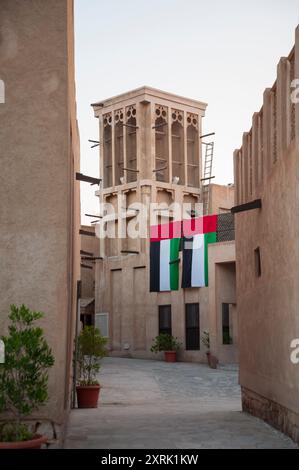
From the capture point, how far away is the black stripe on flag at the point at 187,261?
3030 cm

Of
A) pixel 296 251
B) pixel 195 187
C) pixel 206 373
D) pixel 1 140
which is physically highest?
pixel 195 187

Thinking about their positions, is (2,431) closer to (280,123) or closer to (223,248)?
(280,123)

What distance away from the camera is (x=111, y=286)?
3550 centimetres

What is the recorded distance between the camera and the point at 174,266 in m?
31.6

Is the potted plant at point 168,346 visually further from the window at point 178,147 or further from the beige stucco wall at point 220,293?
the window at point 178,147

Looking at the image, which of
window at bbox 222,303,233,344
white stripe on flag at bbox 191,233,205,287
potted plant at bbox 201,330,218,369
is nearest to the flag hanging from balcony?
white stripe on flag at bbox 191,233,205,287

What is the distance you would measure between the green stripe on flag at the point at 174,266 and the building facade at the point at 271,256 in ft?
51.9

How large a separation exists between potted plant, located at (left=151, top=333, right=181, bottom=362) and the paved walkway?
374 cm

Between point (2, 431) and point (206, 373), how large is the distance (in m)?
18.8

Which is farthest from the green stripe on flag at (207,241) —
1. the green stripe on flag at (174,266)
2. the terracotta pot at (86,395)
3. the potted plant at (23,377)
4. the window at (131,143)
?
the potted plant at (23,377)

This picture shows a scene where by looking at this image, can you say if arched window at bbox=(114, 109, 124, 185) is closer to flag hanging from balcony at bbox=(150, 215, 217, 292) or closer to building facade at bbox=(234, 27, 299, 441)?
flag hanging from balcony at bbox=(150, 215, 217, 292)

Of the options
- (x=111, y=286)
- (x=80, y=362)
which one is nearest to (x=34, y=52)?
(x=80, y=362)
